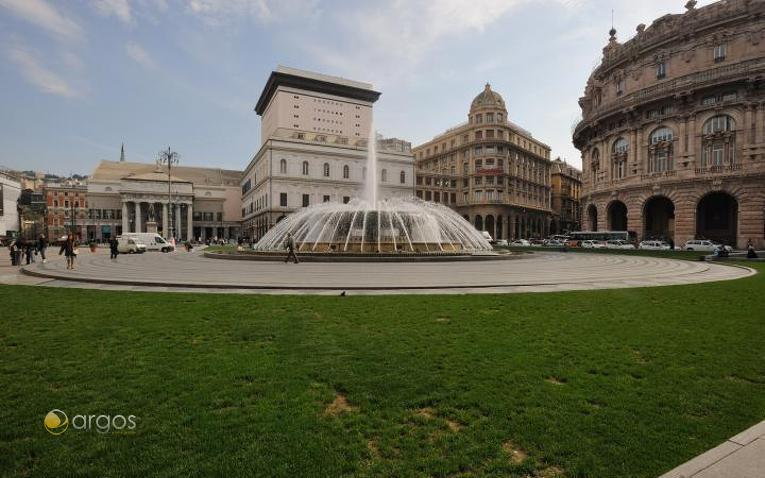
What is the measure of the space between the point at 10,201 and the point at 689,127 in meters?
118

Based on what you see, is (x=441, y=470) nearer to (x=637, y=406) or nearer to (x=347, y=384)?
(x=347, y=384)

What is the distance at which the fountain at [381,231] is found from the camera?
A: 22.9 meters

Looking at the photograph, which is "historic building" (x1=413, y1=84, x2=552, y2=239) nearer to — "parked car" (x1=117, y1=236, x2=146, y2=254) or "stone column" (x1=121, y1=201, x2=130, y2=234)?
"parked car" (x1=117, y1=236, x2=146, y2=254)

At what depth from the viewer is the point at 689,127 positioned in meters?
40.3

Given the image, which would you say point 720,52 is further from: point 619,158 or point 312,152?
point 312,152

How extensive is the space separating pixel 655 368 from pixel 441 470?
3.66 m

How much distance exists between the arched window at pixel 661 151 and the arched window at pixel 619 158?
2.82 m

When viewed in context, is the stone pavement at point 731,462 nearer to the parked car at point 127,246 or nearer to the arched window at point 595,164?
the parked car at point 127,246

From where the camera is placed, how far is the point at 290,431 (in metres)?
3.20

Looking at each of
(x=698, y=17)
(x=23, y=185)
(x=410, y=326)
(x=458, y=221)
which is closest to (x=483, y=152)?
(x=698, y=17)

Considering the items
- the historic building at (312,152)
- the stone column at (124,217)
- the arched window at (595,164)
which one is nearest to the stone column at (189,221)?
the stone column at (124,217)

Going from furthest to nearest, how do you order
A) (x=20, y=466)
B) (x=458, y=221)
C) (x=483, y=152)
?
(x=483, y=152), (x=458, y=221), (x=20, y=466)

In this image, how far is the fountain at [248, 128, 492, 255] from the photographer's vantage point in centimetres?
2290

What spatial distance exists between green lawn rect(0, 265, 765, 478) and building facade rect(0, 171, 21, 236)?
314ft
